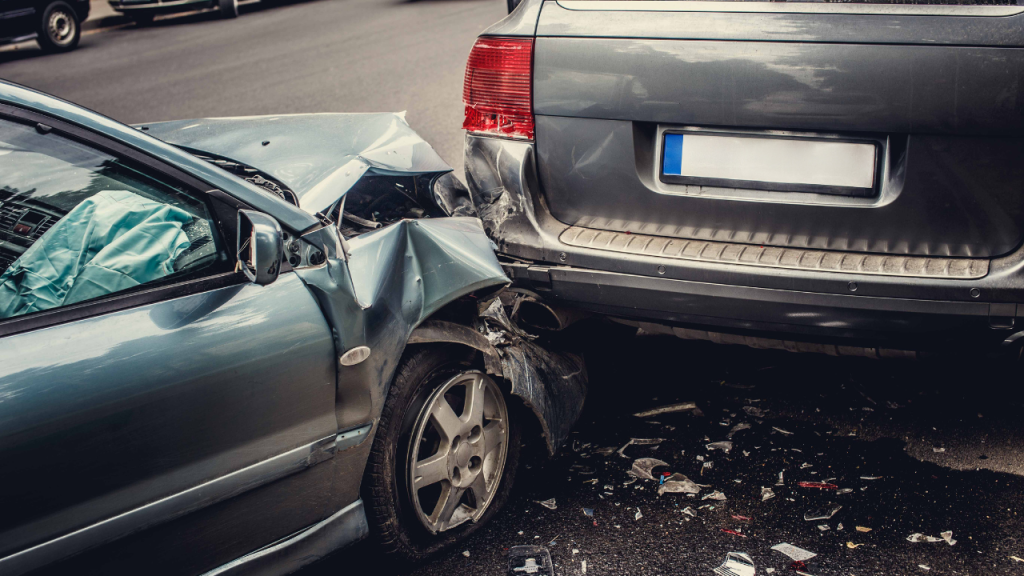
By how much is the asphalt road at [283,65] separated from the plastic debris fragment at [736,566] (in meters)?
3.88

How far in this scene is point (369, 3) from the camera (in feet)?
53.4

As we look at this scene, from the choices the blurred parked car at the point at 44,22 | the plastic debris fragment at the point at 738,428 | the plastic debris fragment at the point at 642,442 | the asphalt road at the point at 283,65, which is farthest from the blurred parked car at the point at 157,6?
the plastic debris fragment at the point at 738,428

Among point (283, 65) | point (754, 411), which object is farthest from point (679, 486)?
point (283, 65)

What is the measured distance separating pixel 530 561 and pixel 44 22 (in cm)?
1290

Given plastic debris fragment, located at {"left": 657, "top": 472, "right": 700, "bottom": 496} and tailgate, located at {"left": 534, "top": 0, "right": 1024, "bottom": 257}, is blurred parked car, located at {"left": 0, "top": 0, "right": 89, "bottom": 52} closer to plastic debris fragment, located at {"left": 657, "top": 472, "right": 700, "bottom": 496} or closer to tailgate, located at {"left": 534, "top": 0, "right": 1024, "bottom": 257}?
tailgate, located at {"left": 534, "top": 0, "right": 1024, "bottom": 257}

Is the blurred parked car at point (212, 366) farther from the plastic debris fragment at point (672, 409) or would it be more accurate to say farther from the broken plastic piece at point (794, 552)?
the broken plastic piece at point (794, 552)

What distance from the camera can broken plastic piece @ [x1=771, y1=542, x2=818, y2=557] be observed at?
8.15 feet

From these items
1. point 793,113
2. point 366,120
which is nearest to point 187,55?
point 366,120

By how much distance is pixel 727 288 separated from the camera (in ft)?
8.75

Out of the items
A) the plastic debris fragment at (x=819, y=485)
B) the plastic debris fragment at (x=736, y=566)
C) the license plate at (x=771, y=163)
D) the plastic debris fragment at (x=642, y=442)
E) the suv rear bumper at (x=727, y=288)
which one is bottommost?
the plastic debris fragment at (x=819, y=485)

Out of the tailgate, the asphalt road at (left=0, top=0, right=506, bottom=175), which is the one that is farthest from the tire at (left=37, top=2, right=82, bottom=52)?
the tailgate

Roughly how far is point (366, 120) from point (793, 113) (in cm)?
172

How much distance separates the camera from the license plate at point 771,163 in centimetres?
253

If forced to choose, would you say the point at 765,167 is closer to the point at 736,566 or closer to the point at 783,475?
the point at 783,475
